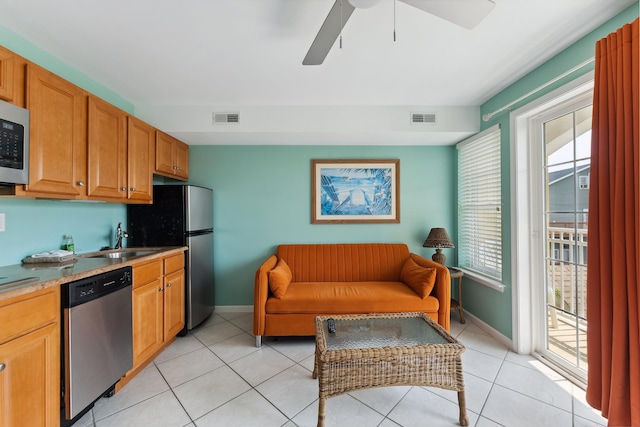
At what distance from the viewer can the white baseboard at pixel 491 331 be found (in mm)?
2342

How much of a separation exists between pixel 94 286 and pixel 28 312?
319 millimetres

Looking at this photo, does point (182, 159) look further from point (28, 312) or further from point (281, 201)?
point (28, 312)

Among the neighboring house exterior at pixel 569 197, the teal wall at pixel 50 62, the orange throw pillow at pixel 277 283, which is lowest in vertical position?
the orange throw pillow at pixel 277 283

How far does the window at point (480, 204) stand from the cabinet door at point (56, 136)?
11.5 ft

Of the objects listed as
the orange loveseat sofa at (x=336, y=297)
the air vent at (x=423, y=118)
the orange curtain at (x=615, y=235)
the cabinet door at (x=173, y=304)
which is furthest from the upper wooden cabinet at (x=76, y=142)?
the orange curtain at (x=615, y=235)

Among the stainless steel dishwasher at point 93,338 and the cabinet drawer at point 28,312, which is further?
the stainless steel dishwasher at point 93,338

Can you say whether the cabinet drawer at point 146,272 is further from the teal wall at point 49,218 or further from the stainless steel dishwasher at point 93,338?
the teal wall at point 49,218

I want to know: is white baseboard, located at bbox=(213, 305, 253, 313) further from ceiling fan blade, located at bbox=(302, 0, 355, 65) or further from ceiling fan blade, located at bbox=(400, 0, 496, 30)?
ceiling fan blade, located at bbox=(400, 0, 496, 30)

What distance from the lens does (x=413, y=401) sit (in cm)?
168

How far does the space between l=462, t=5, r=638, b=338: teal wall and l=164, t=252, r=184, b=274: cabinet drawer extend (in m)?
3.15

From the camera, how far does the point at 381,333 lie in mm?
1752

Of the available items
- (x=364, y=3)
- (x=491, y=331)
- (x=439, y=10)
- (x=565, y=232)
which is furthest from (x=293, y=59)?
(x=491, y=331)

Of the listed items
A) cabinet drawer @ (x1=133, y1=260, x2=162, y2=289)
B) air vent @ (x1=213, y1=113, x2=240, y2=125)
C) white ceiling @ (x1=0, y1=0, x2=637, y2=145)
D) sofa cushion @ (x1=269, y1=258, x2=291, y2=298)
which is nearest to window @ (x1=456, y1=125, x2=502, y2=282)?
white ceiling @ (x1=0, y1=0, x2=637, y2=145)

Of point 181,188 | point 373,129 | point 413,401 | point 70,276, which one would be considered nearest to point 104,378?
point 70,276
